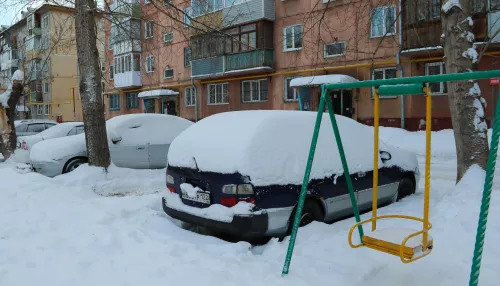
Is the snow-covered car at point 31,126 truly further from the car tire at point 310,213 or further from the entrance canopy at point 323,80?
the car tire at point 310,213

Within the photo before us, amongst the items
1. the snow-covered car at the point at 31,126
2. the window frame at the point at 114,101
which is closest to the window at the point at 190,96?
the window frame at the point at 114,101

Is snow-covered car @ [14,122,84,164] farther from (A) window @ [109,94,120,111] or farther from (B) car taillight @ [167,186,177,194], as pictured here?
(A) window @ [109,94,120,111]

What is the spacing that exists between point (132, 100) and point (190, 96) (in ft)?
25.2

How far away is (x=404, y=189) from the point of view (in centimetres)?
650

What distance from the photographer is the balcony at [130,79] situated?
103 feet

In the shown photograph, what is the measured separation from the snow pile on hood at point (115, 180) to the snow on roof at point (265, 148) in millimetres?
3043

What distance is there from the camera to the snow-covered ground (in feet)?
11.7

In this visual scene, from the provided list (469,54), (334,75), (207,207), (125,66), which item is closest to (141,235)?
(207,207)

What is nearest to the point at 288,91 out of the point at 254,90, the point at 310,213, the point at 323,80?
the point at 254,90

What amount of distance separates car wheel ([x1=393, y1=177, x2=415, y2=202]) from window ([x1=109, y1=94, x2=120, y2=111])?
105 feet

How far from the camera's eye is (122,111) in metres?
34.7

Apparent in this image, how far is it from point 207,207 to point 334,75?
50.6 ft

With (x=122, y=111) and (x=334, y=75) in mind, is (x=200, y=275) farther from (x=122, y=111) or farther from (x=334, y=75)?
(x=122, y=111)

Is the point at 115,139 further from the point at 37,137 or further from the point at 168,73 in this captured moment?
the point at 168,73
